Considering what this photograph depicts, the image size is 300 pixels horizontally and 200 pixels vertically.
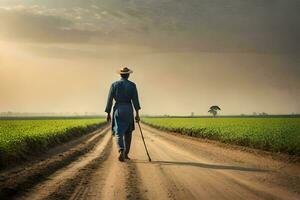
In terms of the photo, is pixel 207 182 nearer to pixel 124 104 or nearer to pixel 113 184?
pixel 113 184

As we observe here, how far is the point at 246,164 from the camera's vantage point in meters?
12.8

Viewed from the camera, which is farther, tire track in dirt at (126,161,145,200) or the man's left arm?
the man's left arm

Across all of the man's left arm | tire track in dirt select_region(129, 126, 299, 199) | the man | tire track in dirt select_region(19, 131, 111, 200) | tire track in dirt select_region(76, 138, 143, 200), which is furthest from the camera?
the man's left arm

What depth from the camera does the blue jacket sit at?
45.8 feet

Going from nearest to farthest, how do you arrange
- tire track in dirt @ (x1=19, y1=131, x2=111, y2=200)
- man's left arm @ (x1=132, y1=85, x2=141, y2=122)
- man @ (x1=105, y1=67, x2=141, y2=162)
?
1. tire track in dirt @ (x1=19, y1=131, x2=111, y2=200)
2. man @ (x1=105, y1=67, x2=141, y2=162)
3. man's left arm @ (x1=132, y1=85, x2=141, y2=122)

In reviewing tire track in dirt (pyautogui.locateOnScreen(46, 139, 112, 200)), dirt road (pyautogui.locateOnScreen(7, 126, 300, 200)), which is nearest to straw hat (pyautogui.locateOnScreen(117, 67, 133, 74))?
dirt road (pyautogui.locateOnScreen(7, 126, 300, 200))

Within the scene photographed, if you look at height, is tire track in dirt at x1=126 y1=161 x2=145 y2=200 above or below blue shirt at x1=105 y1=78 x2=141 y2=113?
below

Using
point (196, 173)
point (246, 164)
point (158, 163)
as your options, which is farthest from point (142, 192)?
point (246, 164)

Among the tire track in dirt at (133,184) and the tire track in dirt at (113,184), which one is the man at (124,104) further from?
the tire track in dirt at (133,184)

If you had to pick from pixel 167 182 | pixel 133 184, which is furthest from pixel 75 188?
pixel 167 182

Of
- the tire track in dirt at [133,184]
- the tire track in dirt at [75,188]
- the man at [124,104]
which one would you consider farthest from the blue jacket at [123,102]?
the tire track in dirt at [75,188]

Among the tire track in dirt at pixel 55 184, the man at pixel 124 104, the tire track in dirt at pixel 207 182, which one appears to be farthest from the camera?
the man at pixel 124 104

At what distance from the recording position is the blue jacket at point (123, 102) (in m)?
14.0

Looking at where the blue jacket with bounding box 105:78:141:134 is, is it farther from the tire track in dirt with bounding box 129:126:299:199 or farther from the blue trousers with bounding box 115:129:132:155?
the tire track in dirt with bounding box 129:126:299:199
